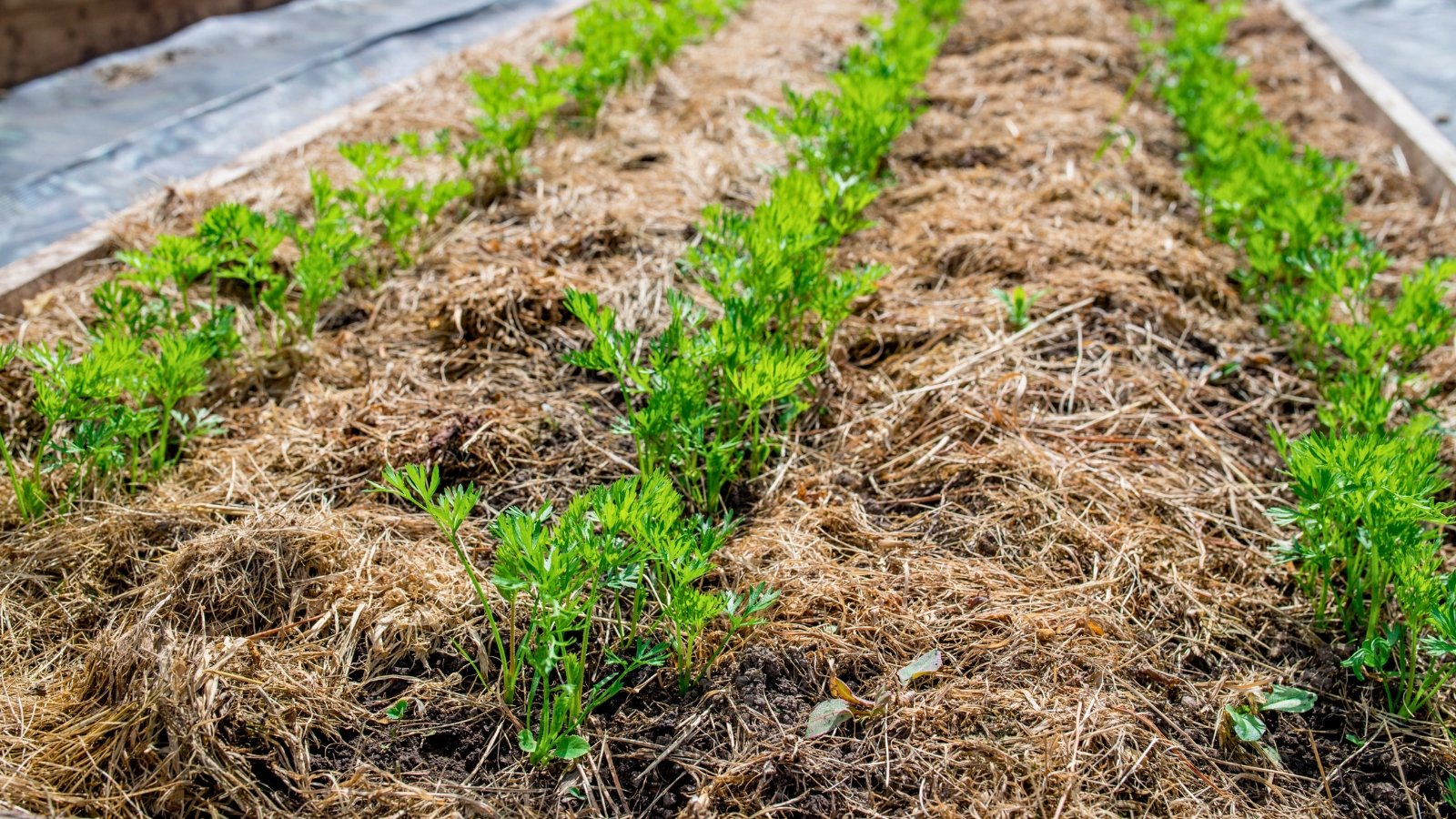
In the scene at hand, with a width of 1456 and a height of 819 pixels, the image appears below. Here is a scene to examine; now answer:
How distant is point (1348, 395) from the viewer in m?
2.35

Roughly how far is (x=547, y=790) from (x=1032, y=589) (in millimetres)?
1011

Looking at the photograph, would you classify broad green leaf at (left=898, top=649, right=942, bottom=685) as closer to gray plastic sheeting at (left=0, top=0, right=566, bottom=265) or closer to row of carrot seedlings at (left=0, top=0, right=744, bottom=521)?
row of carrot seedlings at (left=0, top=0, right=744, bottom=521)

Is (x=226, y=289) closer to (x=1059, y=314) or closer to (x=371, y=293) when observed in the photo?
(x=371, y=293)

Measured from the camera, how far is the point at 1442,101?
516cm

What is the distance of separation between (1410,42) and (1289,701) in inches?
239

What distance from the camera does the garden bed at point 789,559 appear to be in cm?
158

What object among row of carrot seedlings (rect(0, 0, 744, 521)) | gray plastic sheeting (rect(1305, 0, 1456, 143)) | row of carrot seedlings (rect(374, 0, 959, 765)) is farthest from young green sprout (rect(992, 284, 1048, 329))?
gray plastic sheeting (rect(1305, 0, 1456, 143))

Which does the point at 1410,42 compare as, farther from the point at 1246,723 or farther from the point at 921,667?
the point at 921,667

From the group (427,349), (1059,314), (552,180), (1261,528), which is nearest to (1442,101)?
(1059,314)

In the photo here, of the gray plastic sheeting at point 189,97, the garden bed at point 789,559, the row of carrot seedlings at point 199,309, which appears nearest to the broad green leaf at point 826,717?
the garden bed at point 789,559

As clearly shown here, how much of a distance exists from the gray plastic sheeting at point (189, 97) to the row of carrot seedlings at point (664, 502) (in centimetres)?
213

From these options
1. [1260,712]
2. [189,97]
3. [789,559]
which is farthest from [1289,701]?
[189,97]

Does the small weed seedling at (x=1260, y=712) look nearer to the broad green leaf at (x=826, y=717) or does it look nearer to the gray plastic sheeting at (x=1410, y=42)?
the broad green leaf at (x=826, y=717)

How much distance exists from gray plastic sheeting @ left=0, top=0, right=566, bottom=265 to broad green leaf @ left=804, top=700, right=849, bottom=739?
293 cm
